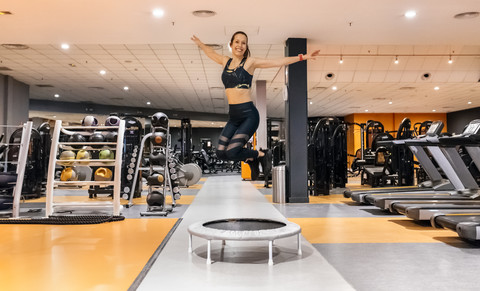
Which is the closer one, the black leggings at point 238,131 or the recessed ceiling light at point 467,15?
the black leggings at point 238,131

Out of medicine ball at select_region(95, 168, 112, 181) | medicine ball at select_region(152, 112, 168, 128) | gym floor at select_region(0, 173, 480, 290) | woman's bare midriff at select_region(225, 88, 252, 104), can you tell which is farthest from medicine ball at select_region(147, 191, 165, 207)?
woman's bare midriff at select_region(225, 88, 252, 104)

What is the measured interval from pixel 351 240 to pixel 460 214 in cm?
131

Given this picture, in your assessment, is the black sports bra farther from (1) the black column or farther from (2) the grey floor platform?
(1) the black column

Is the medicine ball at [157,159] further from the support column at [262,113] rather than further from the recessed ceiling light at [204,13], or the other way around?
the support column at [262,113]

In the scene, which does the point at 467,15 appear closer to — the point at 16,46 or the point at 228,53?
the point at 228,53

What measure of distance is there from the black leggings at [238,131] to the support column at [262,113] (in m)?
10.3

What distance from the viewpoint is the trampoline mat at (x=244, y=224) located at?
3.79 meters

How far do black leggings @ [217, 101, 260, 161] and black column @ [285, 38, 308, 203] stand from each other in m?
4.36

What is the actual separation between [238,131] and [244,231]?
910 millimetres

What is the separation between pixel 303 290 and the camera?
2.60 metres

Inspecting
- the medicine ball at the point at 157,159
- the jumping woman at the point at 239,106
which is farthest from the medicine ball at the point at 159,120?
the jumping woman at the point at 239,106

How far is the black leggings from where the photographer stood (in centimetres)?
369

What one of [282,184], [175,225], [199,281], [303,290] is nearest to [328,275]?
[303,290]

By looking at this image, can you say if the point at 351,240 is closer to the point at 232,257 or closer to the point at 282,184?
the point at 232,257
